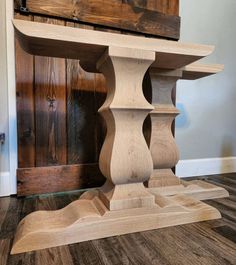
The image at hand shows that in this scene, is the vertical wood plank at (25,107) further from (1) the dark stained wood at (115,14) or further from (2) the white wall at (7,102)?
(1) the dark stained wood at (115,14)

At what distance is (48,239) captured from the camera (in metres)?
0.71

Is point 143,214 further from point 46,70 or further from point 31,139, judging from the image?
point 46,70

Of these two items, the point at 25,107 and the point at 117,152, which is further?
the point at 25,107

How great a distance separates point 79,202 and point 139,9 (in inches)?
48.7

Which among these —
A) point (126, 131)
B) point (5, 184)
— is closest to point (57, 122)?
point (5, 184)

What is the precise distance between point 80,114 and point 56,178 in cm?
41

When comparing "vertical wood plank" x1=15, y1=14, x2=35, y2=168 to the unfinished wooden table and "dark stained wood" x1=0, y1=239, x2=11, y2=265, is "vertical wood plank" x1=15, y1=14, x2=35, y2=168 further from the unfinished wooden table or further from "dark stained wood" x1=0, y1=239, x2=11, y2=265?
"dark stained wood" x1=0, y1=239, x2=11, y2=265

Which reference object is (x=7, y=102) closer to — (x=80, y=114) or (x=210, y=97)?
(x=80, y=114)

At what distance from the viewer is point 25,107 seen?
3.93 feet

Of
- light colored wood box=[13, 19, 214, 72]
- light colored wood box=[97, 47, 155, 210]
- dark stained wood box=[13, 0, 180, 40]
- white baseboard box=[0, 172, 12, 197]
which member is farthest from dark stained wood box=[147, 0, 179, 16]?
white baseboard box=[0, 172, 12, 197]

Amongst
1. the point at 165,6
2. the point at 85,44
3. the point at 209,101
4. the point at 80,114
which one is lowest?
the point at 80,114

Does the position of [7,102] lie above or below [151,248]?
above

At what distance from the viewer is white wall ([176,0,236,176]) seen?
5.26 feet

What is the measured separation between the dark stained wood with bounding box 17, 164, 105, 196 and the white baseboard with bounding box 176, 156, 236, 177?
0.64 m
